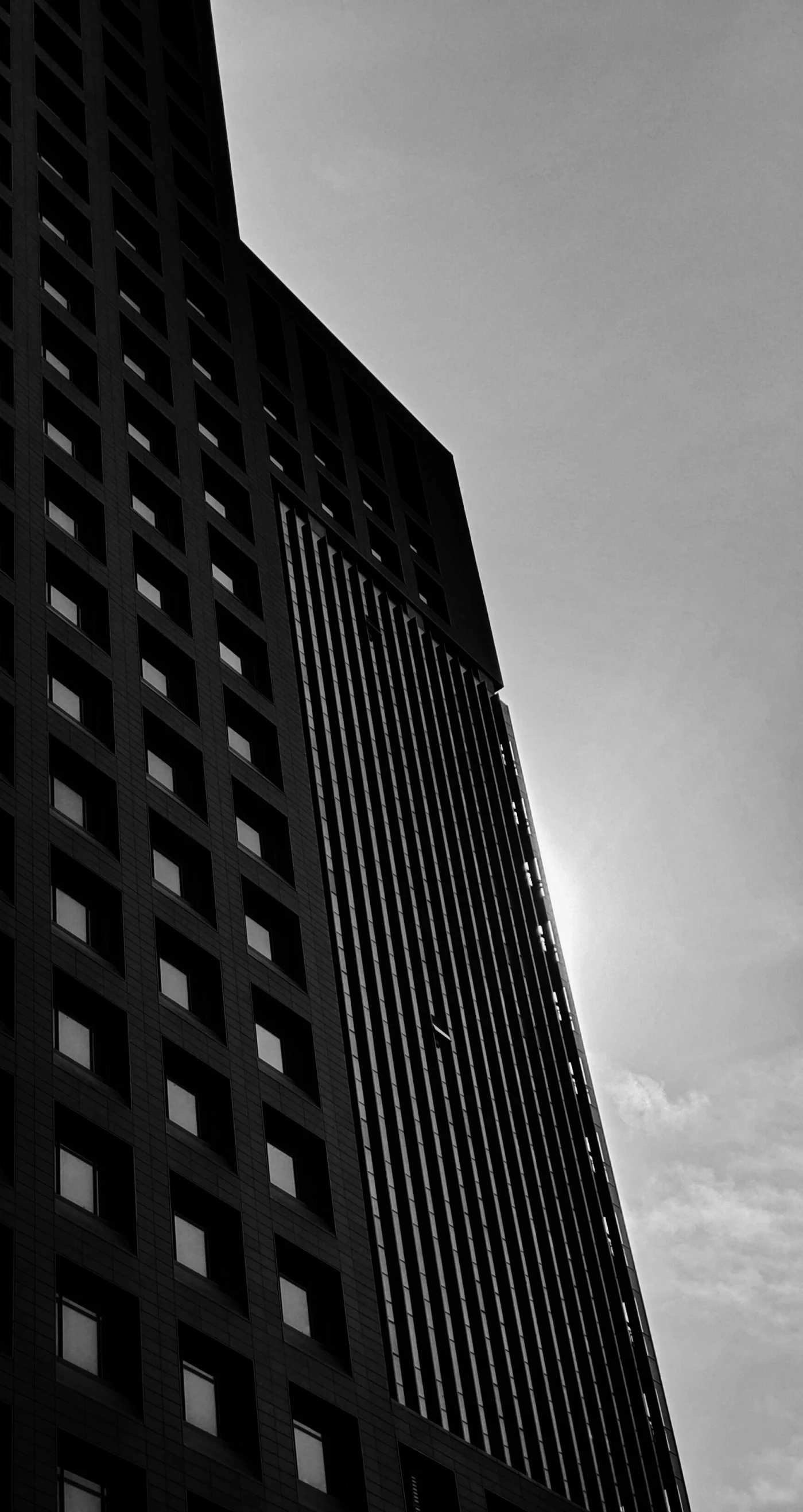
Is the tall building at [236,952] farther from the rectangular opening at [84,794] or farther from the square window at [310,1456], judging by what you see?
the square window at [310,1456]

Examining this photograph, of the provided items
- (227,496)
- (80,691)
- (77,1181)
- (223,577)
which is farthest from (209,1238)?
(227,496)

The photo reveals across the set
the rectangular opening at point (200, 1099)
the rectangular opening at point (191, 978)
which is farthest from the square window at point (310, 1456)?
the rectangular opening at point (191, 978)

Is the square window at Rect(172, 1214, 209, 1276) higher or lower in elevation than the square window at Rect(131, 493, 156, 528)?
lower

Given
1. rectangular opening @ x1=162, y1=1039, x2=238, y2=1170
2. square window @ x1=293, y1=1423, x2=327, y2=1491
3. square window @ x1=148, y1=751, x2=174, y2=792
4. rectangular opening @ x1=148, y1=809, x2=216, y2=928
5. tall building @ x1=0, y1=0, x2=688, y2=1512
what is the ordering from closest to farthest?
tall building @ x1=0, y1=0, x2=688, y2=1512 < square window @ x1=293, y1=1423, x2=327, y2=1491 < rectangular opening @ x1=162, y1=1039, x2=238, y2=1170 < rectangular opening @ x1=148, y1=809, x2=216, y2=928 < square window @ x1=148, y1=751, x2=174, y2=792

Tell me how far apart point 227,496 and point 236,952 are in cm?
2378

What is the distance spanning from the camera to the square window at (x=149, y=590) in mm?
58781

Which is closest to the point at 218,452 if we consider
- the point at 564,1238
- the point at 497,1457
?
the point at 564,1238

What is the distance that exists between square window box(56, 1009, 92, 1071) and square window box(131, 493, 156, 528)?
22.7 m

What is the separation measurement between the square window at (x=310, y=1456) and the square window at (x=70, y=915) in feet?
41.1

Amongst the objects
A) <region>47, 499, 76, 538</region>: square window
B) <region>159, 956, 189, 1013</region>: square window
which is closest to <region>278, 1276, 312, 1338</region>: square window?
<region>159, 956, 189, 1013</region>: square window

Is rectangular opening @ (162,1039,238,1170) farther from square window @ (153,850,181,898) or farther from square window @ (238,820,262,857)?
square window @ (238,820,262,857)

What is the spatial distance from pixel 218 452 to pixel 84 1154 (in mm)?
34326

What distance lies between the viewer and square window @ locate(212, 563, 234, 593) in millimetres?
64312

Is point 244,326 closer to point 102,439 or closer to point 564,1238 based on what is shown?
point 102,439
